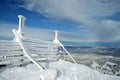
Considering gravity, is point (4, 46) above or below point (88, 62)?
above

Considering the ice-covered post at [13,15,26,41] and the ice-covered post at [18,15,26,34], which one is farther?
the ice-covered post at [18,15,26,34]

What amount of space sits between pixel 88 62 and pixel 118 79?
3.13m

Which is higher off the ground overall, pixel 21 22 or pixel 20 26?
pixel 21 22

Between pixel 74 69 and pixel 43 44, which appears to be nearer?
pixel 74 69

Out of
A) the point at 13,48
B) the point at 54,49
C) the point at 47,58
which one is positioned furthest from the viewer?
the point at 54,49

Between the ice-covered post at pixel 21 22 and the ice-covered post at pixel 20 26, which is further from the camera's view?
the ice-covered post at pixel 21 22

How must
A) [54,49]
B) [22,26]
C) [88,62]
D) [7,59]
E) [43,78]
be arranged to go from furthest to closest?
1. [88,62]
2. [54,49]
3. [22,26]
4. [7,59]
5. [43,78]

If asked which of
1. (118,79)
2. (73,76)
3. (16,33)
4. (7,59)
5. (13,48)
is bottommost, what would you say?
(118,79)

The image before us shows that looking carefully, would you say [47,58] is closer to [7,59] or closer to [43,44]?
[43,44]

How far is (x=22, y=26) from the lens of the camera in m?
5.32

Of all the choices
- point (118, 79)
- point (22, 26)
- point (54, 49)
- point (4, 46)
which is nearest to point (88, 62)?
point (54, 49)

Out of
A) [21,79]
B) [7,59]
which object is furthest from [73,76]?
[7,59]

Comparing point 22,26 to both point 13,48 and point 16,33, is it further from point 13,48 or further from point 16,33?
point 13,48

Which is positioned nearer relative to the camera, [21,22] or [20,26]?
[20,26]
